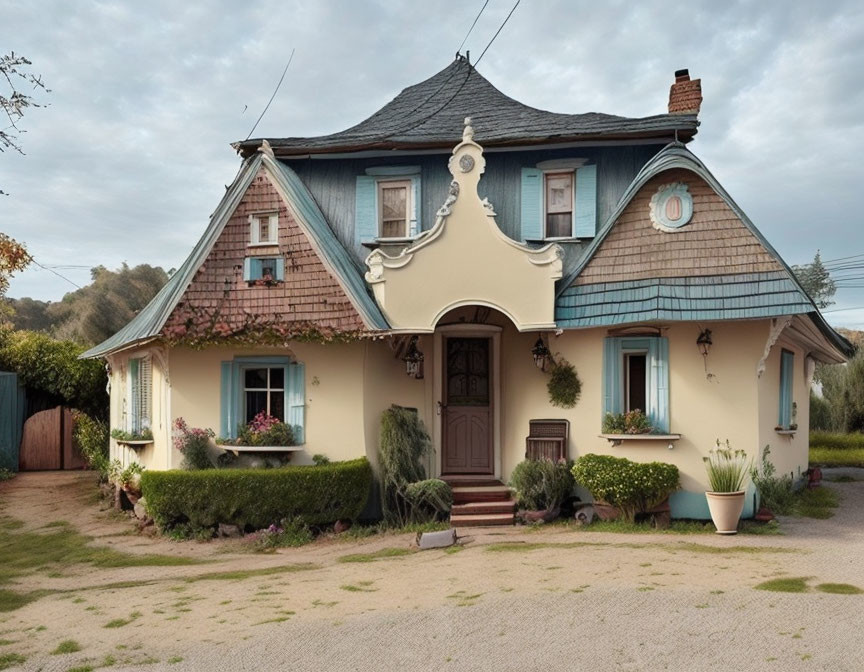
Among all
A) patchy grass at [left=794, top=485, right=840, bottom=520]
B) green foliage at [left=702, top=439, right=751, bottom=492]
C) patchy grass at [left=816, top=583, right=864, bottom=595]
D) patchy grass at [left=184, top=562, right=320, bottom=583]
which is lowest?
patchy grass at [left=184, top=562, right=320, bottom=583]

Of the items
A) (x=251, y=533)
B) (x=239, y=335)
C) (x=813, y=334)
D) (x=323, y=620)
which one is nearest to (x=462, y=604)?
(x=323, y=620)

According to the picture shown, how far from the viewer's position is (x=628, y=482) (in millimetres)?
11781

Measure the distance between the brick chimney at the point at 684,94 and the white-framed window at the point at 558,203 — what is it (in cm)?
249

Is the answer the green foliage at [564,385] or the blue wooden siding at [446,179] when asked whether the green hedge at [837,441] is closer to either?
the blue wooden siding at [446,179]

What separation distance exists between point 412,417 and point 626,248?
177 inches

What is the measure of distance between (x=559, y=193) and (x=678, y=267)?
2.82 meters

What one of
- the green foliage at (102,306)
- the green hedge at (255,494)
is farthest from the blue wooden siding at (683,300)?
the green foliage at (102,306)

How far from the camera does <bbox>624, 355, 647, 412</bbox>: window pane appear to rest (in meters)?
12.9

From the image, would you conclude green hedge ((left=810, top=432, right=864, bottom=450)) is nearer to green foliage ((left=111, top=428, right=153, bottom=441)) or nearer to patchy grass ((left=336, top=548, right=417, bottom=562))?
patchy grass ((left=336, top=548, right=417, bottom=562))

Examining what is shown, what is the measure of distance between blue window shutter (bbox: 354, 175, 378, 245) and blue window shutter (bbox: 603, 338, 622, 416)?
474 centimetres

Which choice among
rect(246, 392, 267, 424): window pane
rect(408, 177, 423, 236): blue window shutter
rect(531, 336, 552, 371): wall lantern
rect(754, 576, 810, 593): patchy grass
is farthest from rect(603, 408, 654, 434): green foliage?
rect(246, 392, 267, 424): window pane

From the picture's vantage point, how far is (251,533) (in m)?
12.4

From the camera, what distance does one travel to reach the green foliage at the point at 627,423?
12.4 metres

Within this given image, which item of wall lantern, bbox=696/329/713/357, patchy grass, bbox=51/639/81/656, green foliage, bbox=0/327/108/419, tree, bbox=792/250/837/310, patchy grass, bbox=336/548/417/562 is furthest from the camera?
tree, bbox=792/250/837/310
